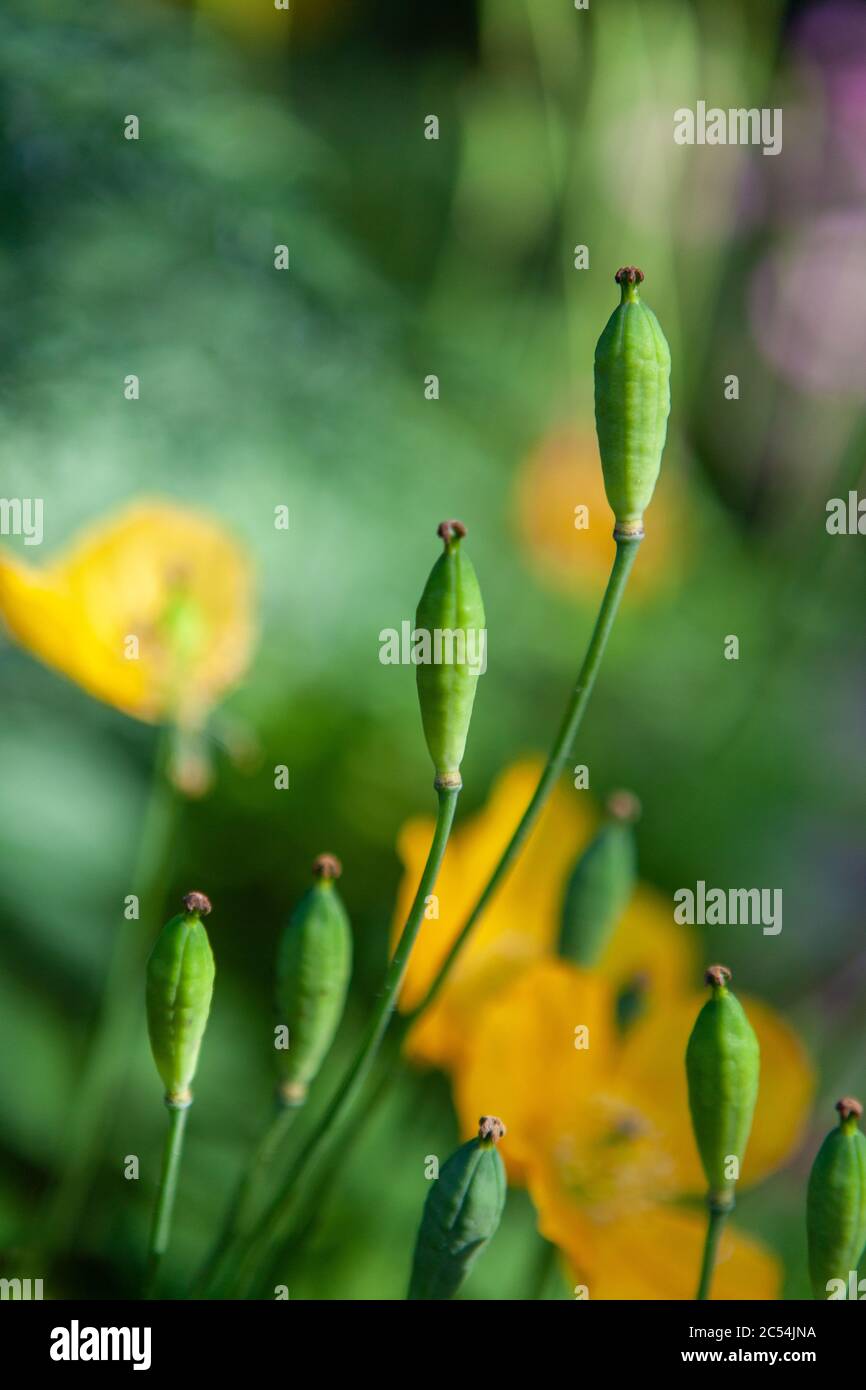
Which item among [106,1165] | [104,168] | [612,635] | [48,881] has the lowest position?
[106,1165]

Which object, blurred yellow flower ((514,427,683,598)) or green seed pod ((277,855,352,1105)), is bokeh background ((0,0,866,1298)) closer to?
blurred yellow flower ((514,427,683,598))

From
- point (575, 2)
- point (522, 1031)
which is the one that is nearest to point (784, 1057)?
point (522, 1031)

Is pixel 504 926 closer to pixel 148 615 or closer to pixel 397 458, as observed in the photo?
pixel 148 615

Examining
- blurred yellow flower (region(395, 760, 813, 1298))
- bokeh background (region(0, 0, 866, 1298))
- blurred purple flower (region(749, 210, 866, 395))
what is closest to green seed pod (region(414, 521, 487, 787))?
blurred yellow flower (region(395, 760, 813, 1298))

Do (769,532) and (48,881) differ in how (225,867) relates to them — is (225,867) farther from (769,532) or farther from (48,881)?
(769,532)

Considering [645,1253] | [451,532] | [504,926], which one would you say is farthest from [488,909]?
[451,532]

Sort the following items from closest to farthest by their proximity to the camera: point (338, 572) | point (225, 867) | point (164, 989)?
point (164, 989)
point (225, 867)
point (338, 572)
